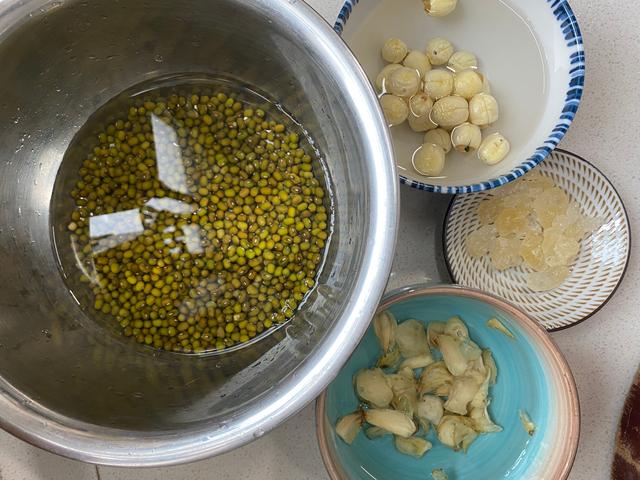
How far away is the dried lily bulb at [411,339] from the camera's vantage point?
1.13 meters

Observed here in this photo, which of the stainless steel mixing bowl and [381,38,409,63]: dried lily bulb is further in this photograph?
[381,38,409,63]: dried lily bulb

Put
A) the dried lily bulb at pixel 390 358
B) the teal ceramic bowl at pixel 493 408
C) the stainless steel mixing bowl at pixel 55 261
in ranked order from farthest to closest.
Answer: the dried lily bulb at pixel 390 358, the teal ceramic bowl at pixel 493 408, the stainless steel mixing bowl at pixel 55 261

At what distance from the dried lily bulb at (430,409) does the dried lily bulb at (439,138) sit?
464 mm

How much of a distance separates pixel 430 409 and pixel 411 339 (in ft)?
0.43

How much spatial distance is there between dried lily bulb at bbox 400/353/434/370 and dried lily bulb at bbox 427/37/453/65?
0.55 metres

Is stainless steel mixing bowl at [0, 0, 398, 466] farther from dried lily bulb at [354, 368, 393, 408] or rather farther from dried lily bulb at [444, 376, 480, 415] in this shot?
dried lily bulb at [444, 376, 480, 415]

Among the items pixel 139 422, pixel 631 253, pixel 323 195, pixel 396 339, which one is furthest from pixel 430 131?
pixel 139 422

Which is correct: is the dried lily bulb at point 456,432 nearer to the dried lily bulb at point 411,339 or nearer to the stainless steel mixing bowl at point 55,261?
the dried lily bulb at point 411,339

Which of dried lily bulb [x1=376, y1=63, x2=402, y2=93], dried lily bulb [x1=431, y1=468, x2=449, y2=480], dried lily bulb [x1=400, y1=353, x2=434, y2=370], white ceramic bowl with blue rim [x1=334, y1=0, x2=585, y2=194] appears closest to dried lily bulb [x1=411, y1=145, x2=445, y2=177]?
white ceramic bowl with blue rim [x1=334, y1=0, x2=585, y2=194]

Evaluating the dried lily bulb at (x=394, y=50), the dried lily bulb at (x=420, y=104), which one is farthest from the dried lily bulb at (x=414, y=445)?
the dried lily bulb at (x=394, y=50)

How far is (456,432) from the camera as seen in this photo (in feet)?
3.67

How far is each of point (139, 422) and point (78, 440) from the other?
11cm

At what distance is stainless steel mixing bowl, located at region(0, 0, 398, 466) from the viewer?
0.79 m

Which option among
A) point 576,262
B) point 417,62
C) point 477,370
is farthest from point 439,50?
point 477,370
